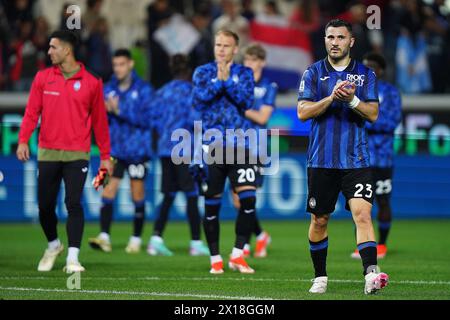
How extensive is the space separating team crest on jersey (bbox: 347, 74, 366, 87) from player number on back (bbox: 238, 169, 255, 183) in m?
2.56

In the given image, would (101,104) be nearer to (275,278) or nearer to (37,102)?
(37,102)

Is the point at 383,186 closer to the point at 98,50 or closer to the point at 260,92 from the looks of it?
the point at 260,92

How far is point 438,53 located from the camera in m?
22.8

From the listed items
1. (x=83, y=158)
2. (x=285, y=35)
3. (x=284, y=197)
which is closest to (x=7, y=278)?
(x=83, y=158)

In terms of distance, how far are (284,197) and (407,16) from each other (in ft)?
15.6

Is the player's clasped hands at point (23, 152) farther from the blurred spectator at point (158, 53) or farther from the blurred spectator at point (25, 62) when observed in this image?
the blurred spectator at point (158, 53)

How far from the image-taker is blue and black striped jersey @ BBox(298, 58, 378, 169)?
1052 centimetres

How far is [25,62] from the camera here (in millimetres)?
21094

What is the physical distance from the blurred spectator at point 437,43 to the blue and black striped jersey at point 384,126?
25.3 feet

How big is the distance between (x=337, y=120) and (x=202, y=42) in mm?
11519

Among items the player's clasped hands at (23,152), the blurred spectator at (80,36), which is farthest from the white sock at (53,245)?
the blurred spectator at (80,36)

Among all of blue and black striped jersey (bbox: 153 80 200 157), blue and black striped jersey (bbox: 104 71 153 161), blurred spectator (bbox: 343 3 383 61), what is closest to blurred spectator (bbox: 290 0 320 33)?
blurred spectator (bbox: 343 3 383 61)

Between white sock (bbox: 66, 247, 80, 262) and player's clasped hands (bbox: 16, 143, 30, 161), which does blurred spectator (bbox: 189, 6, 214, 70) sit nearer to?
player's clasped hands (bbox: 16, 143, 30, 161)

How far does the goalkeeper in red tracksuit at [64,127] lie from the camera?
12711 millimetres
